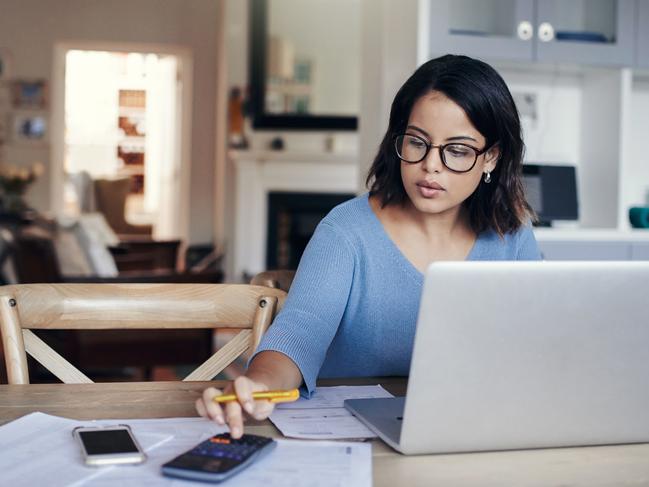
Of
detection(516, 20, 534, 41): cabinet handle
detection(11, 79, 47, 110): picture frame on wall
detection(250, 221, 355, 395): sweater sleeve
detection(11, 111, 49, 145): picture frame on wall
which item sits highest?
detection(11, 79, 47, 110): picture frame on wall

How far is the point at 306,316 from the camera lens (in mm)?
1346

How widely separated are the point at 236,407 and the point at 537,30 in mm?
2657

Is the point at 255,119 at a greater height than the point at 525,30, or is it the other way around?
the point at 525,30

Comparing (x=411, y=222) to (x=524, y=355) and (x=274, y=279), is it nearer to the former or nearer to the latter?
(x=274, y=279)

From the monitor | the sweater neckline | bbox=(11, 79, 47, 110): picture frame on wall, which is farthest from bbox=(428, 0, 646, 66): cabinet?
bbox=(11, 79, 47, 110): picture frame on wall

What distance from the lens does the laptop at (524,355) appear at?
2.91ft

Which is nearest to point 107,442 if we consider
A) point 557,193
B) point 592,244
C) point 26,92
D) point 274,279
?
point 274,279

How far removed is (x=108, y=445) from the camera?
95cm

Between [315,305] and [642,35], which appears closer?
[315,305]

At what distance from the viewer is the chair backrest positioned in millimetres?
1409

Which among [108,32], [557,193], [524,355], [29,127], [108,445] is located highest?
[108,32]

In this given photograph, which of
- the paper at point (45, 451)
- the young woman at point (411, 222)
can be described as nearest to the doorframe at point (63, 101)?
the young woman at point (411, 222)

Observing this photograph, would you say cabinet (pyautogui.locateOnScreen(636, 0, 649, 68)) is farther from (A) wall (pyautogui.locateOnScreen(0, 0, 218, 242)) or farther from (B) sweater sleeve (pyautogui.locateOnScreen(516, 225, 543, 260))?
(A) wall (pyautogui.locateOnScreen(0, 0, 218, 242))

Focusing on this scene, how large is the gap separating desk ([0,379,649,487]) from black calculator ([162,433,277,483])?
9 cm
